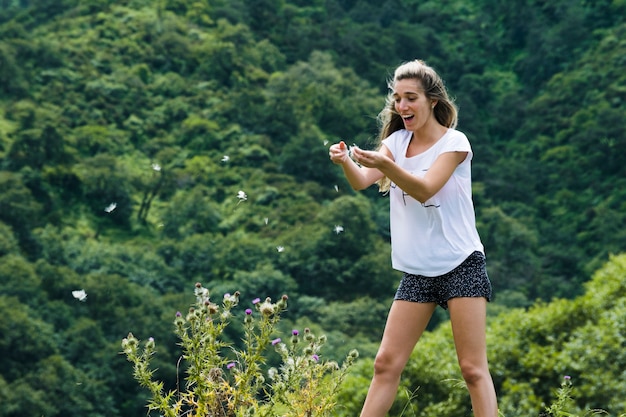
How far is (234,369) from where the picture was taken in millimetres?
2854

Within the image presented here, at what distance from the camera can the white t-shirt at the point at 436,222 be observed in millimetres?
Answer: 2953

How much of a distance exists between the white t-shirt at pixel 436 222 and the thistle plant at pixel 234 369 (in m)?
0.34

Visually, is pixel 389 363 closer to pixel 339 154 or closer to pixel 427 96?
pixel 339 154

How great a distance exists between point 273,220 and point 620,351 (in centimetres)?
2983

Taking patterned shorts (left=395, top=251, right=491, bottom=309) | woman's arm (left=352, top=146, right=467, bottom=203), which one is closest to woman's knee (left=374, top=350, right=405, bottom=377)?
patterned shorts (left=395, top=251, right=491, bottom=309)

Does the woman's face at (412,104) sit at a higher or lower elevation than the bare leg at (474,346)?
higher

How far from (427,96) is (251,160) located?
139 feet

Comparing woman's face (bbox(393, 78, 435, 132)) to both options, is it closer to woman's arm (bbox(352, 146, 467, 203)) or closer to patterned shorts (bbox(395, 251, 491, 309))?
woman's arm (bbox(352, 146, 467, 203))

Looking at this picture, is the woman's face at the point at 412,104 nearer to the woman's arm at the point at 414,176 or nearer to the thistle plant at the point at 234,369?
the woman's arm at the point at 414,176

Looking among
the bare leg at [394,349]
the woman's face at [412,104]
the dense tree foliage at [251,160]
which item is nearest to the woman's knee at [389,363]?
the bare leg at [394,349]

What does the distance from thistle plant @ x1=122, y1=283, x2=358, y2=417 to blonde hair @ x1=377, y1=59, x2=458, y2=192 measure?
0.57 m

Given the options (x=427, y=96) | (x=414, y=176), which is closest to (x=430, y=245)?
(x=414, y=176)

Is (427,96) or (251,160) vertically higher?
(427,96)

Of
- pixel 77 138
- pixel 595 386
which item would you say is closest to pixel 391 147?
pixel 595 386
